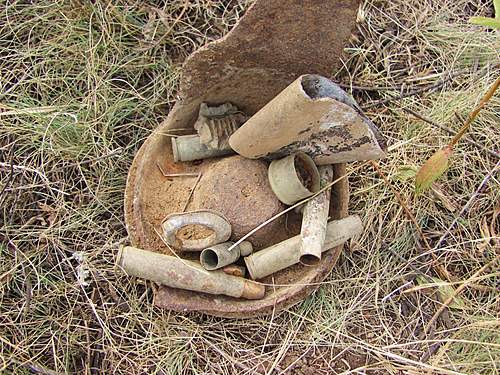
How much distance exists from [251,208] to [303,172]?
0.62ft

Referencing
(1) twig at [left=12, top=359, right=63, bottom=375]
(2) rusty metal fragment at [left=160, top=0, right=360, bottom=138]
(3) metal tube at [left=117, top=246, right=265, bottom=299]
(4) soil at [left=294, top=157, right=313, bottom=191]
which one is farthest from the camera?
(1) twig at [left=12, top=359, right=63, bottom=375]

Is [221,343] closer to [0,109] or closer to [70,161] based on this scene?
[70,161]

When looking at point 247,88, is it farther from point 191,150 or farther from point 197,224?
point 197,224

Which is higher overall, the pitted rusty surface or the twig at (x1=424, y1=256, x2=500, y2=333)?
the pitted rusty surface

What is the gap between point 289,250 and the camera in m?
1.82

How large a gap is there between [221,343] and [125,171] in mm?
667

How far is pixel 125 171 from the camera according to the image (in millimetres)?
2191

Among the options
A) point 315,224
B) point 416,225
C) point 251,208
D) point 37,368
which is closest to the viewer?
point 315,224

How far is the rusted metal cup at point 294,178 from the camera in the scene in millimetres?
1792

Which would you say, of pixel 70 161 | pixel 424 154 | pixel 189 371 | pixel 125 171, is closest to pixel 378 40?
pixel 424 154

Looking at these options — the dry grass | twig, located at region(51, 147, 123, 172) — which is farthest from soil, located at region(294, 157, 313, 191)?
twig, located at region(51, 147, 123, 172)

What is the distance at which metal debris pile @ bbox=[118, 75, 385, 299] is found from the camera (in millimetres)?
1684

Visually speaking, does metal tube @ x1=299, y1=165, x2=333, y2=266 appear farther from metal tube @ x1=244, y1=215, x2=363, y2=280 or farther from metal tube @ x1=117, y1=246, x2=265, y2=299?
metal tube @ x1=117, y1=246, x2=265, y2=299

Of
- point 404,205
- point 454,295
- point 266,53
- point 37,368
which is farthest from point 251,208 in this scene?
point 37,368
